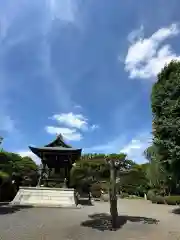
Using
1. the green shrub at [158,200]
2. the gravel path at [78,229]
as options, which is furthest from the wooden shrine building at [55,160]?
the gravel path at [78,229]

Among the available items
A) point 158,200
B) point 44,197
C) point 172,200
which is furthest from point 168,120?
point 158,200

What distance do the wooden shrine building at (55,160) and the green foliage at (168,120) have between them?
1657 cm

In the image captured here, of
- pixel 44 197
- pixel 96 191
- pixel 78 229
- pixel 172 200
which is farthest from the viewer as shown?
pixel 96 191

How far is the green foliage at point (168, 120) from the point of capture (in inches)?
843

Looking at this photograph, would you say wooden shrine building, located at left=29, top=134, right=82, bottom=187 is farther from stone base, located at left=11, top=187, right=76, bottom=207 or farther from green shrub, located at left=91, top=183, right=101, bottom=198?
green shrub, located at left=91, top=183, right=101, bottom=198

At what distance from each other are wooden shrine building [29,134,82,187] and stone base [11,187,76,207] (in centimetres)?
628

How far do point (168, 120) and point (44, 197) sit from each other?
1611cm

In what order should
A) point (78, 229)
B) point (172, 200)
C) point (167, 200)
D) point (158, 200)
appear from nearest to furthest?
point (78, 229)
point (172, 200)
point (167, 200)
point (158, 200)

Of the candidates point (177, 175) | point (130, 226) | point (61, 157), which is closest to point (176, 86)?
point (177, 175)

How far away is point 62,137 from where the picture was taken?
4397 centimetres

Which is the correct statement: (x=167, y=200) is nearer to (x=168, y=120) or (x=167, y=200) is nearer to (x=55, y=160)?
(x=55, y=160)

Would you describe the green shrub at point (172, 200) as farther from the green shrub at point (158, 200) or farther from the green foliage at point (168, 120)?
the green foliage at point (168, 120)

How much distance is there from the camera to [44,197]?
101ft

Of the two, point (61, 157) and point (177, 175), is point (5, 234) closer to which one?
point (177, 175)
